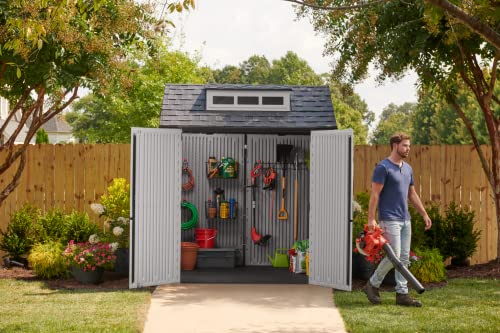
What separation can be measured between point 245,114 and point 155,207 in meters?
1.98

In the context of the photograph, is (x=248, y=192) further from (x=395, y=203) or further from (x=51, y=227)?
(x=395, y=203)

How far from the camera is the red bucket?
41.1 ft

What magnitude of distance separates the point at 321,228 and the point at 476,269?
2871 millimetres

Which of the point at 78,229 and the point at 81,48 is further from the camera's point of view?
the point at 78,229

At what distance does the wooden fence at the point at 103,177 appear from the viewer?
12.8 meters

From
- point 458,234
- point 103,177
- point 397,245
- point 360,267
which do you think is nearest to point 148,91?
point 103,177

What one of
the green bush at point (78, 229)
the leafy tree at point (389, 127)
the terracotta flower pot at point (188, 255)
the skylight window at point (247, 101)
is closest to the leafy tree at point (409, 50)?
the skylight window at point (247, 101)

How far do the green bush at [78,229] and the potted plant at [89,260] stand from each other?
0.99m

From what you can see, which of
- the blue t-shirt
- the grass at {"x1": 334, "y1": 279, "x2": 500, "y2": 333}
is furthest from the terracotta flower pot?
the blue t-shirt

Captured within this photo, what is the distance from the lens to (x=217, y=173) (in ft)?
40.8

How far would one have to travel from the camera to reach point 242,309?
8.80m

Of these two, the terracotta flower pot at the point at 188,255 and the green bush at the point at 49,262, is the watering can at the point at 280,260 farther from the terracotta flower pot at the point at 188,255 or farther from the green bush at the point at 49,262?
the green bush at the point at 49,262

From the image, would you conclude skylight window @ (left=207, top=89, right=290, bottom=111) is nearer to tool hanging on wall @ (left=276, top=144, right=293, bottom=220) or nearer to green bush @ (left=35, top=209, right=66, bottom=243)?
tool hanging on wall @ (left=276, top=144, right=293, bottom=220)

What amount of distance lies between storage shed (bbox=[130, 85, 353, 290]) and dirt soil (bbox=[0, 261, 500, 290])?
0.59m
